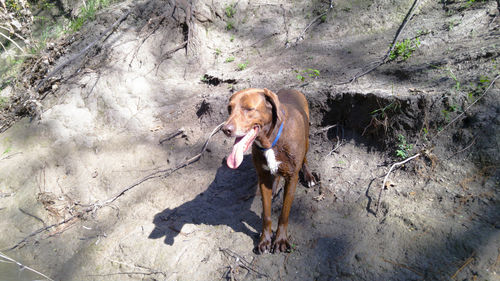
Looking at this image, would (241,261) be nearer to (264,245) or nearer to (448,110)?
(264,245)

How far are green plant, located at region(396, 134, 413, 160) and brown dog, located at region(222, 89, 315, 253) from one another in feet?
4.45

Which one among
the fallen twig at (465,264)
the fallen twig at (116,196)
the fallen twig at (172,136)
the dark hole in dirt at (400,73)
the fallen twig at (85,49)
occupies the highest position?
the fallen twig at (85,49)

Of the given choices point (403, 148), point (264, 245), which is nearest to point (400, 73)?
point (403, 148)

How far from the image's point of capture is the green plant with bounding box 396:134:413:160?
3367 mm

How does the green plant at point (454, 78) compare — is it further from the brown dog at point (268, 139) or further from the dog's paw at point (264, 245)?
the dog's paw at point (264, 245)

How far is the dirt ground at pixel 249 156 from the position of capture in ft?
9.46

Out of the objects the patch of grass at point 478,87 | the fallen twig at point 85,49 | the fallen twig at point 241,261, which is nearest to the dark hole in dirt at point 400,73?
the patch of grass at point 478,87

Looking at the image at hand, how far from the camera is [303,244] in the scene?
312 centimetres

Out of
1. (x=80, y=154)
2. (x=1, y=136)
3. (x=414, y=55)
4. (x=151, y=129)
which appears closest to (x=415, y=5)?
(x=414, y=55)

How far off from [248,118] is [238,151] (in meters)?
0.33

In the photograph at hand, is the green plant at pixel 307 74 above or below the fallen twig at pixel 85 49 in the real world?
below

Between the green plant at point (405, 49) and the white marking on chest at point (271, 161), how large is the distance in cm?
305

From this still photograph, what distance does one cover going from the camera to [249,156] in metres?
4.52

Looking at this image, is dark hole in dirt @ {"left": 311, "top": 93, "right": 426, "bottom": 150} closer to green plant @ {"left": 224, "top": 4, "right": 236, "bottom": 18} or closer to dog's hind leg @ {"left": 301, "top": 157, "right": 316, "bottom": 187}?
dog's hind leg @ {"left": 301, "top": 157, "right": 316, "bottom": 187}
